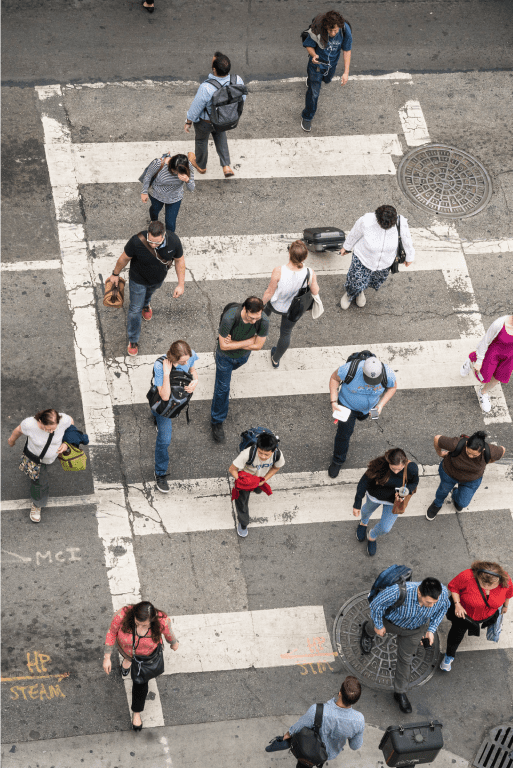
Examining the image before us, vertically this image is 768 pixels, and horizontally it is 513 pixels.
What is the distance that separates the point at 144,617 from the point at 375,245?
5019 millimetres

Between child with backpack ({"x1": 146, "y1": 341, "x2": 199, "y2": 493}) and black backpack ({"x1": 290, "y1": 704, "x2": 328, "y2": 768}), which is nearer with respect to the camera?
black backpack ({"x1": 290, "y1": 704, "x2": 328, "y2": 768})

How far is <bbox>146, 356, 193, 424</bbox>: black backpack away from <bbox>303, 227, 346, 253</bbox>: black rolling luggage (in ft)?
10.8

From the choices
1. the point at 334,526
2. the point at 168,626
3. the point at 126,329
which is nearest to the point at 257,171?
the point at 126,329

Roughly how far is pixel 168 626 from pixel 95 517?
207cm

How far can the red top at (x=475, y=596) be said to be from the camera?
8.15 meters

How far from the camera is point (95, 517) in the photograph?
935 centimetres

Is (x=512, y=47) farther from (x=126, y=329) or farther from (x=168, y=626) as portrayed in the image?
(x=168, y=626)

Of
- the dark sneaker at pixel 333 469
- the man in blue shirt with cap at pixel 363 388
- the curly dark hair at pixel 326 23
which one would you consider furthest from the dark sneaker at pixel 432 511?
the curly dark hair at pixel 326 23

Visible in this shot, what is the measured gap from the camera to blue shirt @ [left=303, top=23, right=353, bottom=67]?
11680 mm

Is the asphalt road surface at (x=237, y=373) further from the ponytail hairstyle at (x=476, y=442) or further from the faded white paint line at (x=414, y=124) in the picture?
the ponytail hairstyle at (x=476, y=442)

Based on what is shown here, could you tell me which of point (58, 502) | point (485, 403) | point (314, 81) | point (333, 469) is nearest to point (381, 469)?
point (333, 469)

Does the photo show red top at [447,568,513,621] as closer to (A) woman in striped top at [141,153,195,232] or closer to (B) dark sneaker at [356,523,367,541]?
(B) dark sneaker at [356,523,367,541]

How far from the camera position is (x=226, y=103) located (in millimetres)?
10844

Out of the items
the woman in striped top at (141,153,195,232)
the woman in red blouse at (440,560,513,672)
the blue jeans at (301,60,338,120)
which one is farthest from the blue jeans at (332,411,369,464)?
the blue jeans at (301,60,338,120)
